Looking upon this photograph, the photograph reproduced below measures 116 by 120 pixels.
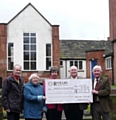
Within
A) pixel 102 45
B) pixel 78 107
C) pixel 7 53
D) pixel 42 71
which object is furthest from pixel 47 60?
pixel 78 107

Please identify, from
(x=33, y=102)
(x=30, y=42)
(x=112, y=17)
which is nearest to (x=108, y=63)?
(x=30, y=42)

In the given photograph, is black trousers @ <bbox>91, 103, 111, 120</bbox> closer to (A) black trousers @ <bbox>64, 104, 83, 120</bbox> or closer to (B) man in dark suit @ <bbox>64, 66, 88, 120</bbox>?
(B) man in dark suit @ <bbox>64, 66, 88, 120</bbox>

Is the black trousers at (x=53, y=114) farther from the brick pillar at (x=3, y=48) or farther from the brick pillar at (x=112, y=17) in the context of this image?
the brick pillar at (x=112, y=17)

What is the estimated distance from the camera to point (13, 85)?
793 cm

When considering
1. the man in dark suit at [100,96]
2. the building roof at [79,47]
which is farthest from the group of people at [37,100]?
the building roof at [79,47]

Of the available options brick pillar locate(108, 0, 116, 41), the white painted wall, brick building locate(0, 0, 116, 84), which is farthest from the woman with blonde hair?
brick pillar locate(108, 0, 116, 41)

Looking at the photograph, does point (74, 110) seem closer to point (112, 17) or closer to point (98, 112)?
point (98, 112)

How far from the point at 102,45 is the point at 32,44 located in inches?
646

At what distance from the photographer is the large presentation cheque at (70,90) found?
8.38m

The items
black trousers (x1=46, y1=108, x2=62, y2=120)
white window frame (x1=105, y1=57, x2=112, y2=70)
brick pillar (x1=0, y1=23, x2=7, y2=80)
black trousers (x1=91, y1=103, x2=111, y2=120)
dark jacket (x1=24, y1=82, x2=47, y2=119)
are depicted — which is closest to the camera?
dark jacket (x1=24, y1=82, x2=47, y2=119)

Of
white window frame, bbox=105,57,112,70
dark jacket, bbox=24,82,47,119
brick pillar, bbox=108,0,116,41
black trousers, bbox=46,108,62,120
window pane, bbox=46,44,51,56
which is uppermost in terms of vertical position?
brick pillar, bbox=108,0,116,41

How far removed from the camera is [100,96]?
27.1 feet

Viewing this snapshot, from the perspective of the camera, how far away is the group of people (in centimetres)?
785

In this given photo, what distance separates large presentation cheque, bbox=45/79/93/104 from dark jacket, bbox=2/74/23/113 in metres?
0.80
